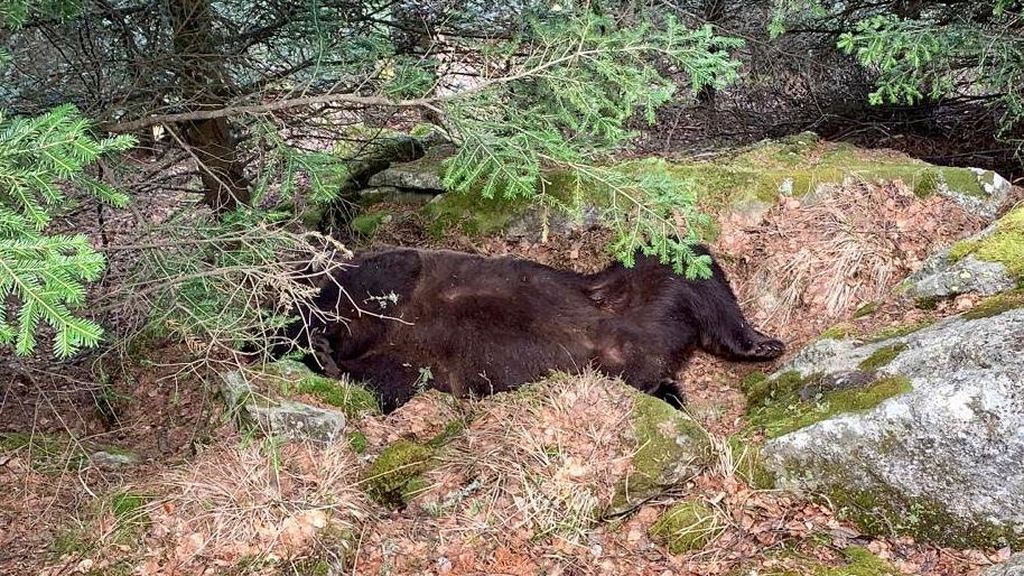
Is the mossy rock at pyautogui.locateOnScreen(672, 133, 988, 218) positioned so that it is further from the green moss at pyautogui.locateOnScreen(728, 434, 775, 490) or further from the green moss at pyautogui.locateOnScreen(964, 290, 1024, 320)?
the green moss at pyautogui.locateOnScreen(728, 434, 775, 490)

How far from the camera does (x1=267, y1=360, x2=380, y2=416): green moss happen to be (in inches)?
193

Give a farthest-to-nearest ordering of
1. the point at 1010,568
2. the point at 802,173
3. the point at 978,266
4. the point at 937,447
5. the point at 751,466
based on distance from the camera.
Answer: the point at 802,173
the point at 978,266
the point at 751,466
the point at 937,447
the point at 1010,568

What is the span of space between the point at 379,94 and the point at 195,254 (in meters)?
1.67

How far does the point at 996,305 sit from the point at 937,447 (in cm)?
108

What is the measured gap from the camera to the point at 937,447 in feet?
10.9

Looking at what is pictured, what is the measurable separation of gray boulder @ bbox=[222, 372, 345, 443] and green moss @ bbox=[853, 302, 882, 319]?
3602 millimetres

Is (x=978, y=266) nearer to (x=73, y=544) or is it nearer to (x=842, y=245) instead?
(x=842, y=245)

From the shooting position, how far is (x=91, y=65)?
492cm

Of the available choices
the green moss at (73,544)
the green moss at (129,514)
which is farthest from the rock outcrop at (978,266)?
the green moss at (73,544)

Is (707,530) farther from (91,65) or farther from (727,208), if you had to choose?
(91,65)

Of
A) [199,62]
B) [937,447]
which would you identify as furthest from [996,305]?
[199,62]

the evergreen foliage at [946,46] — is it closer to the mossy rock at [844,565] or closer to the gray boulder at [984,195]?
the gray boulder at [984,195]

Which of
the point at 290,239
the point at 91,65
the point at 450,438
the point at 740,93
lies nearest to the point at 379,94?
the point at 290,239

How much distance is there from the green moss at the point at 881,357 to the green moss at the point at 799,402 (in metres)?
0.15
